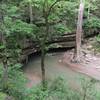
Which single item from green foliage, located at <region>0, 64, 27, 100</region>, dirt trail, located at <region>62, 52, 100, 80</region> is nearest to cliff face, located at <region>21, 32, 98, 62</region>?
dirt trail, located at <region>62, 52, 100, 80</region>

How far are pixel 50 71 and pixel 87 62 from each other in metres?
2.77

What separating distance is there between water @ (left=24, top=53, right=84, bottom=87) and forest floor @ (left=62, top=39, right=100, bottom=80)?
1.62 feet

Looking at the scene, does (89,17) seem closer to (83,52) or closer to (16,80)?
(83,52)

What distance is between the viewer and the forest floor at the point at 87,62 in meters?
14.3

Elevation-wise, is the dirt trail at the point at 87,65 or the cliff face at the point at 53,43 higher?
the cliff face at the point at 53,43

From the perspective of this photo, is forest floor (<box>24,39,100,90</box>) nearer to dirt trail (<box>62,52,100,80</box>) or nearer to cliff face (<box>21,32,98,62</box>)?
dirt trail (<box>62,52,100,80</box>)

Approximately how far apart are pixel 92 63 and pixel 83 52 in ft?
6.16

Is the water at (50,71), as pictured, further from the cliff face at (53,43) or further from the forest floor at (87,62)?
the cliff face at (53,43)

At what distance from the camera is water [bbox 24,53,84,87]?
43.3 feet

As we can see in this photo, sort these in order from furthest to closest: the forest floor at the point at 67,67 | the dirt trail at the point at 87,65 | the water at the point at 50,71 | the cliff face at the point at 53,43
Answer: the cliff face at the point at 53,43 < the dirt trail at the point at 87,65 < the forest floor at the point at 67,67 < the water at the point at 50,71

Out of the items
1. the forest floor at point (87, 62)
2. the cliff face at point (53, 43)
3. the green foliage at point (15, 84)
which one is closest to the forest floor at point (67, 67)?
the forest floor at point (87, 62)

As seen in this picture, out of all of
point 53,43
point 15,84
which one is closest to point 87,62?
point 53,43

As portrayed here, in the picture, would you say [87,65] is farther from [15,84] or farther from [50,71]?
[15,84]

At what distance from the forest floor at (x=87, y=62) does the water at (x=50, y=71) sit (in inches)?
19.4
